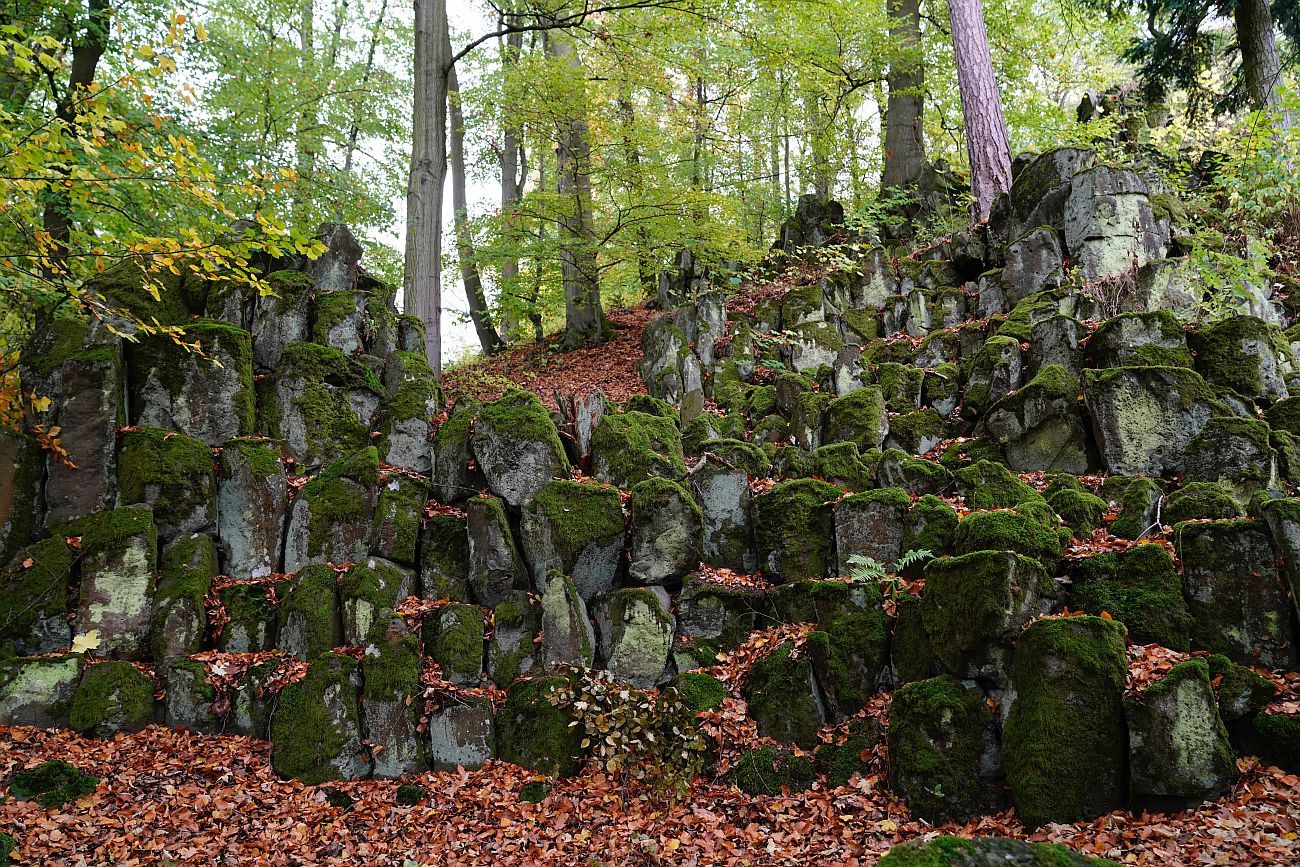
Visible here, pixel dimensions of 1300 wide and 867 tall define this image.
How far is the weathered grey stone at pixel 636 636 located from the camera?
22.0 feet

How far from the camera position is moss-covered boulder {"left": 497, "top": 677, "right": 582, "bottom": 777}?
6156 mm

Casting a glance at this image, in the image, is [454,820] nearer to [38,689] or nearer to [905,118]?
[38,689]

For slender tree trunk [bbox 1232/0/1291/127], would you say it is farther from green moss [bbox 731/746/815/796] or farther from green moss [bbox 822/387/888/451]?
green moss [bbox 731/746/815/796]

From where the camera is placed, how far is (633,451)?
8086 millimetres

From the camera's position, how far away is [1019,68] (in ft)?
57.0

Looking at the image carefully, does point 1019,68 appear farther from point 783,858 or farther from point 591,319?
point 783,858

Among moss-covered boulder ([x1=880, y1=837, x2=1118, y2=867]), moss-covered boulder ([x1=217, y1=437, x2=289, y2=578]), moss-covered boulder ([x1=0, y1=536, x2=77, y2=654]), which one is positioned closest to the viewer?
moss-covered boulder ([x1=880, y1=837, x2=1118, y2=867])

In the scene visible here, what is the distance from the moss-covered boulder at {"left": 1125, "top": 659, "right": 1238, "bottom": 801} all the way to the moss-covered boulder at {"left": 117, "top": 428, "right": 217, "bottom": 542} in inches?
322

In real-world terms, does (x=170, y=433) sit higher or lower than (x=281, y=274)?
lower

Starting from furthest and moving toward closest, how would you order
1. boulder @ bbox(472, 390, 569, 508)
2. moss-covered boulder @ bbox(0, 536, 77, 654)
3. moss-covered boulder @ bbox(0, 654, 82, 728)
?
boulder @ bbox(472, 390, 569, 508) < moss-covered boulder @ bbox(0, 536, 77, 654) < moss-covered boulder @ bbox(0, 654, 82, 728)

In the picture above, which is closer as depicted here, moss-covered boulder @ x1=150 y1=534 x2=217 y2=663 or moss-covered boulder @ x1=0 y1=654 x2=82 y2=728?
moss-covered boulder @ x1=0 y1=654 x2=82 y2=728

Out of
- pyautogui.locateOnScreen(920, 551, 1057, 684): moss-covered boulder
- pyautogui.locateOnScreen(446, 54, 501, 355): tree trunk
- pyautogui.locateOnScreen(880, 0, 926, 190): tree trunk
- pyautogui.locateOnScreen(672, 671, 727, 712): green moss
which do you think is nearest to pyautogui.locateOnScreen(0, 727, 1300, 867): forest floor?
pyautogui.locateOnScreen(672, 671, 727, 712): green moss

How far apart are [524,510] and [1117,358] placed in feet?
22.8

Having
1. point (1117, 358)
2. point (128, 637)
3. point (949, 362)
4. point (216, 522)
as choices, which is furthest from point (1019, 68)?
point (128, 637)
